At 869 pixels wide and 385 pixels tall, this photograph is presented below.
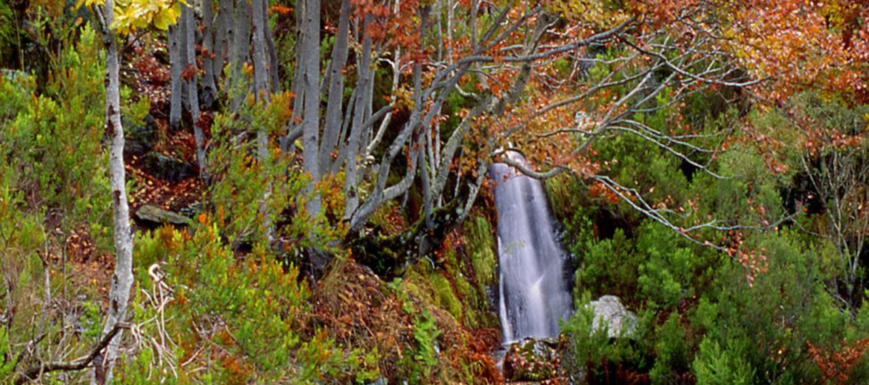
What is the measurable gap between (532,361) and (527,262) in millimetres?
1912

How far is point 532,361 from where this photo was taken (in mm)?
9094

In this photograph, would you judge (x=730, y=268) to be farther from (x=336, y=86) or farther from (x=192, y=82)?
(x=192, y=82)

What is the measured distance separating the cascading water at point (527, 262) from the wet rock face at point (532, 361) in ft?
1.71

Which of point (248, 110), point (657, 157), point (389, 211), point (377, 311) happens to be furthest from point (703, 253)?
point (248, 110)

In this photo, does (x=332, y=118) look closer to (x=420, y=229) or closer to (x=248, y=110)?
(x=248, y=110)

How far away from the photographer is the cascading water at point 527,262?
10.1 m

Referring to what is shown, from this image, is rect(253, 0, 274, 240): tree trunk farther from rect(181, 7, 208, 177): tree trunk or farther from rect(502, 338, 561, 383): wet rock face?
rect(502, 338, 561, 383): wet rock face

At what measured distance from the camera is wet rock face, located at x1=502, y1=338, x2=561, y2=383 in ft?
29.3

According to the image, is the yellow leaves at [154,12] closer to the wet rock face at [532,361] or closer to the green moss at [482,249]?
the wet rock face at [532,361]

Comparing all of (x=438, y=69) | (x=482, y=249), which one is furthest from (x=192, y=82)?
(x=482, y=249)

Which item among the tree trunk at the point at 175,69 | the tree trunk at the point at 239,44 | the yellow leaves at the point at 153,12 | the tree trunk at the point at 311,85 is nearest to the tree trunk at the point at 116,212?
the yellow leaves at the point at 153,12

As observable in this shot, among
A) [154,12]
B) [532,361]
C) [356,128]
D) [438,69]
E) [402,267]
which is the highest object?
[438,69]

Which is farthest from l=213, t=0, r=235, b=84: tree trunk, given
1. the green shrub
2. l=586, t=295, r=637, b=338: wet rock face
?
the green shrub

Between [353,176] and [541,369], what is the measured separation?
149 inches
